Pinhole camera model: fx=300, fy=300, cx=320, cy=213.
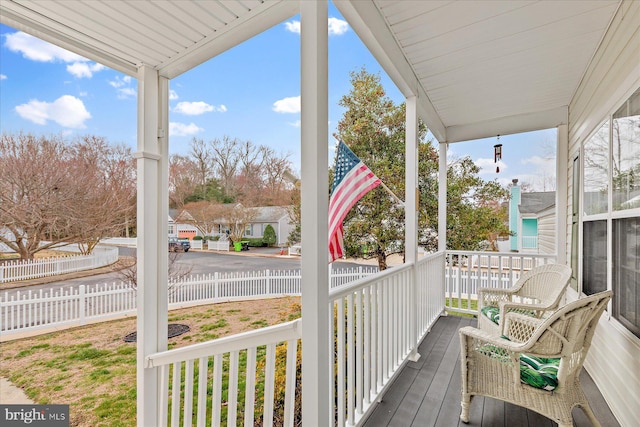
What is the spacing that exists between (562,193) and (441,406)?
121 inches

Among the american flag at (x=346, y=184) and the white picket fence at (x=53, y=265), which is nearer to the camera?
the white picket fence at (x=53, y=265)

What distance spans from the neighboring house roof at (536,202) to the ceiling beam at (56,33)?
4.97 meters

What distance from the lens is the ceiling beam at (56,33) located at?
1491 mm

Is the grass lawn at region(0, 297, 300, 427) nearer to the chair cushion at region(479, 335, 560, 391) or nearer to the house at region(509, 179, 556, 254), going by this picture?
the chair cushion at region(479, 335, 560, 391)

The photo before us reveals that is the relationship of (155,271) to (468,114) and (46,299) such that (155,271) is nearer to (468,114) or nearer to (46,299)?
(46,299)

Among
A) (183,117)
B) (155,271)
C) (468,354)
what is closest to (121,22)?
(183,117)

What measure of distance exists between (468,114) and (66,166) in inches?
165

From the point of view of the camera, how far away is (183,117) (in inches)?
79.4

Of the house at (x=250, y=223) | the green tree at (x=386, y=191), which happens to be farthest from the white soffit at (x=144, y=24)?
the green tree at (x=386, y=191)

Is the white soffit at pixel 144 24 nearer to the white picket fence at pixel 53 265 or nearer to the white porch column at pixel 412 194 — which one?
the white picket fence at pixel 53 265

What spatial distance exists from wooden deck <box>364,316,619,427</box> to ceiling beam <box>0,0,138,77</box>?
9.44 ft

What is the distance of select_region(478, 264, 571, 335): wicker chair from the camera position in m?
2.62

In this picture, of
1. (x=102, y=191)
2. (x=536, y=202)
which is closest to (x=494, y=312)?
(x=536, y=202)

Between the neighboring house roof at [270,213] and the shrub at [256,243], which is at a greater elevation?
the neighboring house roof at [270,213]
